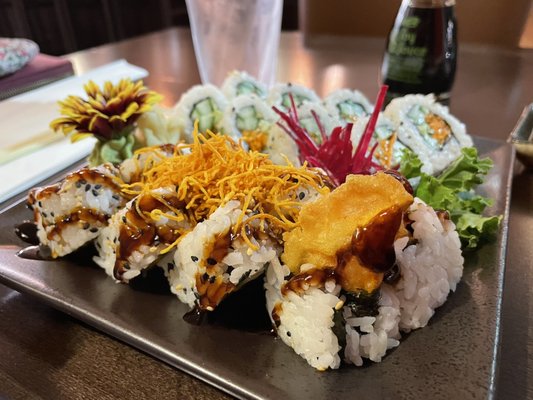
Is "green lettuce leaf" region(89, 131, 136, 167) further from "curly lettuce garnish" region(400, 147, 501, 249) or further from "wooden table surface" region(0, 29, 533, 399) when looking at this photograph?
"curly lettuce garnish" region(400, 147, 501, 249)

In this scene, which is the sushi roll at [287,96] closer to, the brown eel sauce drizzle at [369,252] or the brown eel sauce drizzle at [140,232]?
the brown eel sauce drizzle at [140,232]

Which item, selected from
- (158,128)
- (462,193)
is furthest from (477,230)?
(158,128)

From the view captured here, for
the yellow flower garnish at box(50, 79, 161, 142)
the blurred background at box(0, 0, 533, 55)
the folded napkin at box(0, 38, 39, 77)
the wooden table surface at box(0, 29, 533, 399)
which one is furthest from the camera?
the blurred background at box(0, 0, 533, 55)

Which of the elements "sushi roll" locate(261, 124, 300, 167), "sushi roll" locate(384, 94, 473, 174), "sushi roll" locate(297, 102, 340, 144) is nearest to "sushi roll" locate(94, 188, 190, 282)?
"sushi roll" locate(261, 124, 300, 167)

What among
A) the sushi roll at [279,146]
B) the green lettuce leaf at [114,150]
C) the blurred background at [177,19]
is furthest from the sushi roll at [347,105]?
the blurred background at [177,19]

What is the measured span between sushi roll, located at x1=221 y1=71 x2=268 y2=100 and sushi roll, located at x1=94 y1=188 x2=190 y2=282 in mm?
1135

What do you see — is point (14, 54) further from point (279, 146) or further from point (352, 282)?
point (352, 282)

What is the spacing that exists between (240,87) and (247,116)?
35 cm

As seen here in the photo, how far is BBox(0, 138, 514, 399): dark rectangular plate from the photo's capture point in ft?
3.27

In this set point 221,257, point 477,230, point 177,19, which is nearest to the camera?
point 221,257

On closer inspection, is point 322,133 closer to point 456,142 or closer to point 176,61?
point 456,142

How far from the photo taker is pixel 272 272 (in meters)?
1.19

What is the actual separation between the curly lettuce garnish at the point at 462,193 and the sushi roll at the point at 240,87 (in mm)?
913

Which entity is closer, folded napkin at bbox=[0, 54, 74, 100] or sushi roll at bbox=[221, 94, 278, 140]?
sushi roll at bbox=[221, 94, 278, 140]
